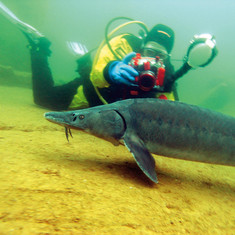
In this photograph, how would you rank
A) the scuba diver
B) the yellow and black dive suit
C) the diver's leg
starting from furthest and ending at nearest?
the diver's leg, the yellow and black dive suit, the scuba diver

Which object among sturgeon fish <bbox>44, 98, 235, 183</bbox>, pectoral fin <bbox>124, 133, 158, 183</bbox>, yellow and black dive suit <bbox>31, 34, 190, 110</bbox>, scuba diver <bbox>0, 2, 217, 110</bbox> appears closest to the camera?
pectoral fin <bbox>124, 133, 158, 183</bbox>

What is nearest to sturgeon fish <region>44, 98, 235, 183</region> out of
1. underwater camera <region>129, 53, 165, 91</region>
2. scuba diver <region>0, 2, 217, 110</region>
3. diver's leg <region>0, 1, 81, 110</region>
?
underwater camera <region>129, 53, 165, 91</region>

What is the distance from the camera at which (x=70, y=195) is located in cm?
123

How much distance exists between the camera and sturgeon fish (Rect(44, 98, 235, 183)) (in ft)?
6.65

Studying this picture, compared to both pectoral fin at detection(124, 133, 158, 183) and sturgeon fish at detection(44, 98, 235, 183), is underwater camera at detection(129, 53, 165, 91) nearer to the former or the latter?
sturgeon fish at detection(44, 98, 235, 183)

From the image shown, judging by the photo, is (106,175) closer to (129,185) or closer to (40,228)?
(129,185)

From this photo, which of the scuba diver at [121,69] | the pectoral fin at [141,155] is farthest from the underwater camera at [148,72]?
the pectoral fin at [141,155]

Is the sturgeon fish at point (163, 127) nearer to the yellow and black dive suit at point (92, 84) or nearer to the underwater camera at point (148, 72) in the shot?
the underwater camera at point (148, 72)

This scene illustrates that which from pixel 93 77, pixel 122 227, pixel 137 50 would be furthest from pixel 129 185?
pixel 137 50

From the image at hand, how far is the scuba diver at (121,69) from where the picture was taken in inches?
107

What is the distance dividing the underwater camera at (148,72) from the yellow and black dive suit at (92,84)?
418 mm

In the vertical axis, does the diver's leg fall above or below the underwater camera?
below

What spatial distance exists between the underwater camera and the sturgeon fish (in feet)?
1.26

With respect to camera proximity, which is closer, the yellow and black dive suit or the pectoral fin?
the pectoral fin
